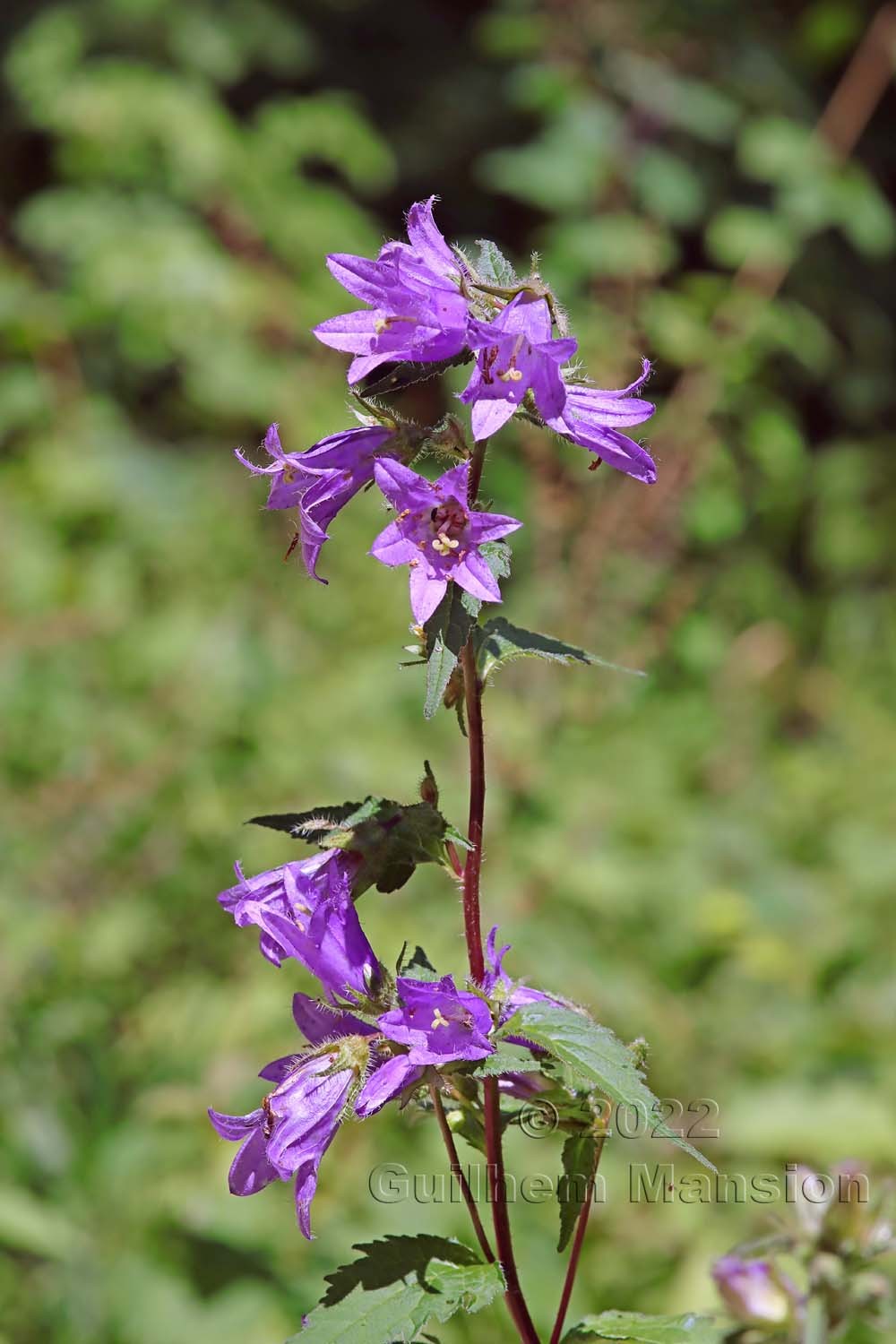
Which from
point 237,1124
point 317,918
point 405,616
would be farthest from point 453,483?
point 405,616

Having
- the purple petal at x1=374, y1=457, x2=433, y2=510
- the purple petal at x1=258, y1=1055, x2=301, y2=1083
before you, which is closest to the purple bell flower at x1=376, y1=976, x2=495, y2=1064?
the purple petal at x1=258, y1=1055, x2=301, y2=1083

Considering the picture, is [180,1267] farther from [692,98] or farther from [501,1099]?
[692,98]

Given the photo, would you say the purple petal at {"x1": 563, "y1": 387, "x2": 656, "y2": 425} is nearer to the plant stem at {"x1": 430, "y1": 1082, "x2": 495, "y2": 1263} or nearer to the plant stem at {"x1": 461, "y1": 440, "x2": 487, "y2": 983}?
the plant stem at {"x1": 461, "y1": 440, "x2": 487, "y2": 983}

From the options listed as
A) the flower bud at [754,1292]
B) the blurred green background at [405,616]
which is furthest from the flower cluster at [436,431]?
the blurred green background at [405,616]

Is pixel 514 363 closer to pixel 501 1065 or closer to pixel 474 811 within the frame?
pixel 474 811

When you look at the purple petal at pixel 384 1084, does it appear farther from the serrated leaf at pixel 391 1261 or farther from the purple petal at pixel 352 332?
the purple petal at pixel 352 332
